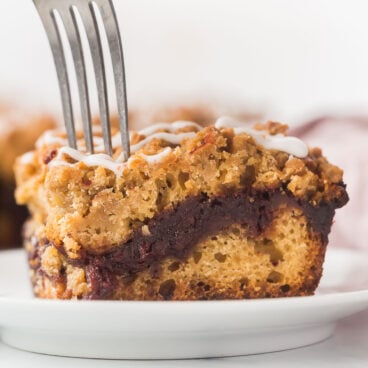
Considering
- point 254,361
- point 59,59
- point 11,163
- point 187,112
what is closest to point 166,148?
point 59,59

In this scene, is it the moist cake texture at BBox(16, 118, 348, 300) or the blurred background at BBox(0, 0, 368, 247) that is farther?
the blurred background at BBox(0, 0, 368, 247)

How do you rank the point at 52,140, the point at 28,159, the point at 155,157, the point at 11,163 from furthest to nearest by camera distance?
the point at 11,163 → the point at 28,159 → the point at 52,140 → the point at 155,157

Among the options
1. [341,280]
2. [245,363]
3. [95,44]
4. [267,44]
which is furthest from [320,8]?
[245,363]

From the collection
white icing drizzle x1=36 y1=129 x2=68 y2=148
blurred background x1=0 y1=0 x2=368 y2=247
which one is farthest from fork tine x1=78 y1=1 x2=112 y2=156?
blurred background x1=0 y1=0 x2=368 y2=247

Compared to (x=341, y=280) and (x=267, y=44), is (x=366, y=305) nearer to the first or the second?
(x=341, y=280)

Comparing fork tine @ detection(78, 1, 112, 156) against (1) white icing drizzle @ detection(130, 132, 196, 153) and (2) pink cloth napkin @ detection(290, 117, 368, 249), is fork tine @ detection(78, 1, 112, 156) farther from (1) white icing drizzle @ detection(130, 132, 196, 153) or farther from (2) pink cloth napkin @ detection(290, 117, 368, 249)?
(2) pink cloth napkin @ detection(290, 117, 368, 249)

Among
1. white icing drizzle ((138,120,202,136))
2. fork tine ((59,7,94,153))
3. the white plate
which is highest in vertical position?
fork tine ((59,7,94,153))

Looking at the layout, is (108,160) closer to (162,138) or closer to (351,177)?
(162,138)
